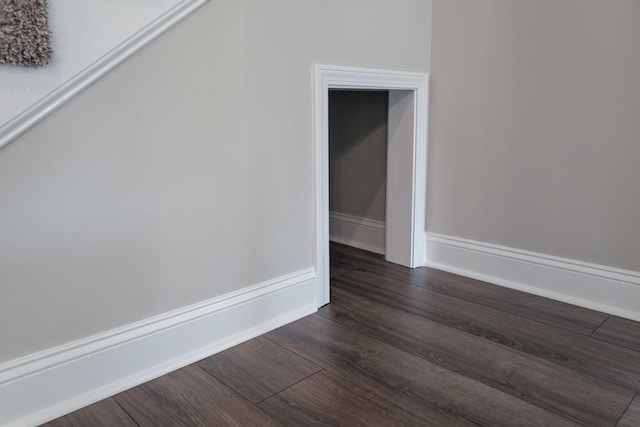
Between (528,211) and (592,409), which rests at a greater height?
(528,211)

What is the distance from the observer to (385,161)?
3428mm

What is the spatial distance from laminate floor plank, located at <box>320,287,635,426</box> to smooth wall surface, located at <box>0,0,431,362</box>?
479 millimetres


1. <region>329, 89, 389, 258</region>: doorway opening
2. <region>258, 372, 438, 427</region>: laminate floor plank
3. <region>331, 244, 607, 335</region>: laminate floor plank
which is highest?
<region>329, 89, 389, 258</region>: doorway opening

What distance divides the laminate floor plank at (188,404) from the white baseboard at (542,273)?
5.96 ft

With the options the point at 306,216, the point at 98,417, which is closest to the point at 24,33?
the point at 98,417

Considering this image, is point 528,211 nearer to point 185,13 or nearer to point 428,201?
point 428,201

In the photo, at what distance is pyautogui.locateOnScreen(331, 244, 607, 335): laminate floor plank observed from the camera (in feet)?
7.87

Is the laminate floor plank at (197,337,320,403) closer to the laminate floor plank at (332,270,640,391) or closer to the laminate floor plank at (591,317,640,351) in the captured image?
the laminate floor plank at (332,270,640,391)

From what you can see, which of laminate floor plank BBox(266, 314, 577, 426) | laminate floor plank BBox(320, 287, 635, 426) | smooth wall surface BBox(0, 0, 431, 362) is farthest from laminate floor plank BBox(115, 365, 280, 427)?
laminate floor plank BBox(320, 287, 635, 426)

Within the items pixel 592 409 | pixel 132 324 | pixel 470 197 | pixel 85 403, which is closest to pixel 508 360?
pixel 592 409

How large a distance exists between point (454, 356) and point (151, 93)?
1655mm

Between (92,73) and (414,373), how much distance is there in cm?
166

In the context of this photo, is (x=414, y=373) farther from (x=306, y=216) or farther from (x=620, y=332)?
(x=620, y=332)

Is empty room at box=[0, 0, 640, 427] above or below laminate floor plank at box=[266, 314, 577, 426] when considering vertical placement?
above
